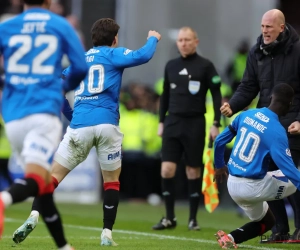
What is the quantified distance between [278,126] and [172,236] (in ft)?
9.16

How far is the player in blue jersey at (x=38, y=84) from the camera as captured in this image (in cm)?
658

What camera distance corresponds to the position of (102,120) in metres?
8.82

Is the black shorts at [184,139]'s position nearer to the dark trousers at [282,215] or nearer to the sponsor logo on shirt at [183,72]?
the sponsor logo on shirt at [183,72]

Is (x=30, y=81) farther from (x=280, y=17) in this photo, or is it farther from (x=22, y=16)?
(x=280, y=17)

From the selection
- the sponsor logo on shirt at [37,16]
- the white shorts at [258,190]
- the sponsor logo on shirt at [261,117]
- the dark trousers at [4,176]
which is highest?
the sponsor logo on shirt at [37,16]

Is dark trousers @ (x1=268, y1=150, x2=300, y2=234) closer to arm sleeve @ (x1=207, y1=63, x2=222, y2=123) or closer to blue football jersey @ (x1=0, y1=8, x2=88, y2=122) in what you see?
arm sleeve @ (x1=207, y1=63, x2=222, y2=123)

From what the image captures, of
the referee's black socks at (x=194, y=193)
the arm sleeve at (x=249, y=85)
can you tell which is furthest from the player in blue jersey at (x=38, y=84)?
the referee's black socks at (x=194, y=193)

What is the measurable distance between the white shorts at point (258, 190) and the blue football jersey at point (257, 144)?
63 millimetres

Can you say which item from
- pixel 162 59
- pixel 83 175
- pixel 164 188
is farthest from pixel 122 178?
pixel 164 188

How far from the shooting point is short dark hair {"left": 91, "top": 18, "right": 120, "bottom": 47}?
8891 millimetres

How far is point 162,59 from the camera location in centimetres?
2011

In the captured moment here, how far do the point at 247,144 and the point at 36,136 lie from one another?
2.31 meters

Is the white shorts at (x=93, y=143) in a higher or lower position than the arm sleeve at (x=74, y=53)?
lower

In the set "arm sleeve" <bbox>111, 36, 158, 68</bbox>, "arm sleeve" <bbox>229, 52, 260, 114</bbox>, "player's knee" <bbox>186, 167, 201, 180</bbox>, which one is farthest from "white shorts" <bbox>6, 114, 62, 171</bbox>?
"player's knee" <bbox>186, 167, 201, 180</bbox>
